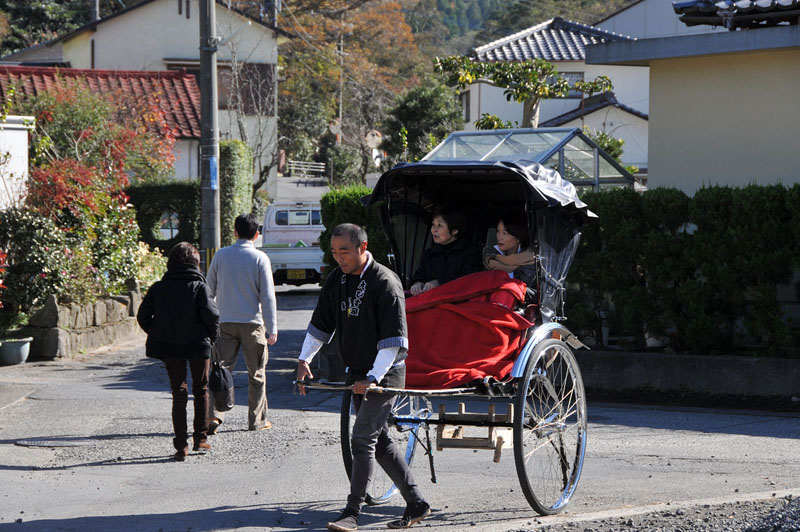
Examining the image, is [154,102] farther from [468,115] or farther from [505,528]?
[505,528]

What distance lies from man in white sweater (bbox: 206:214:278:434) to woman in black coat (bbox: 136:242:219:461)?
2.57 feet

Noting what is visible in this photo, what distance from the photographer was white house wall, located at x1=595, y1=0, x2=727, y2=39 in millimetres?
35509

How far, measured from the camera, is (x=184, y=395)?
826 cm

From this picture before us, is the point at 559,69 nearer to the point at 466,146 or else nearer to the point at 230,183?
the point at 230,183

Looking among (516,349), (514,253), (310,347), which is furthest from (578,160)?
(310,347)

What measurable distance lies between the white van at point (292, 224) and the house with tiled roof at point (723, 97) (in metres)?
12.1

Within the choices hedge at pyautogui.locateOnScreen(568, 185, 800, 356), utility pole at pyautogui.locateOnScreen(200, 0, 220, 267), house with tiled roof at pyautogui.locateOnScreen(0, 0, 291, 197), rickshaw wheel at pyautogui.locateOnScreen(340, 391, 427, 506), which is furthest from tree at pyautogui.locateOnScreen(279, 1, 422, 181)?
rickshaw wheel at pyautogui.locateOnScreen(340, 391, 427, 506)

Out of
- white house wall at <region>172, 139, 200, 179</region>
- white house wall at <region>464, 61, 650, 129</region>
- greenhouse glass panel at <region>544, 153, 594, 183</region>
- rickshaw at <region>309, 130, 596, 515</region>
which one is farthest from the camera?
white house wall at <region>464, 61, 650, 129</region>

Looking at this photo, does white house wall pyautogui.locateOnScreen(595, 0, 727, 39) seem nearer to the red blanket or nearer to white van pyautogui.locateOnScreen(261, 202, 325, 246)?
white van pyautogui.locateOnScreen(261, 202, 325, 246)

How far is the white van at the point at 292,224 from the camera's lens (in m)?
25.1

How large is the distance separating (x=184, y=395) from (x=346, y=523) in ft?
9.36

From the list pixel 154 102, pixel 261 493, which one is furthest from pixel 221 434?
pixel 154 102

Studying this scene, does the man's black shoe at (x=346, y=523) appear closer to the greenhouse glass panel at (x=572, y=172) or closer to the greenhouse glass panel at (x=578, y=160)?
the greenhouse glass panel at (x=572, y=172)

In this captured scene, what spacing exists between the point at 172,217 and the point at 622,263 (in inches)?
674
